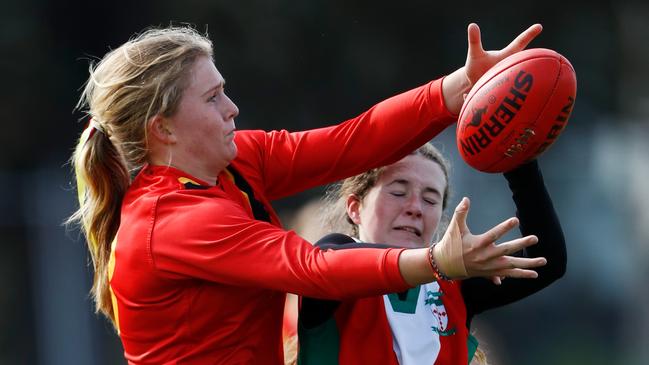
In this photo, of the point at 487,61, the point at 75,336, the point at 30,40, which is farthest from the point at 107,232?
the point at 30,40

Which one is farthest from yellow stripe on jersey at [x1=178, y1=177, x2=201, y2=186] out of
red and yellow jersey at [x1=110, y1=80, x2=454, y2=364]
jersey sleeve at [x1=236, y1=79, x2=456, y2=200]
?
jersey sleeve at [x1=236, y1=79, x2=456, y2=200]

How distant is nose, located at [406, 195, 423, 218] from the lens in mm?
3498

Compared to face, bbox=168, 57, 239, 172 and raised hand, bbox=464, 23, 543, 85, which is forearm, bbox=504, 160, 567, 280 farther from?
face, bbox=168, 57, 239, 172

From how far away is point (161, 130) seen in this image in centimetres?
303

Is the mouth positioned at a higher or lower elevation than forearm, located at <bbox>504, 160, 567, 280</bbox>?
lower

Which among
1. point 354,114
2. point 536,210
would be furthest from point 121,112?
point 354,114

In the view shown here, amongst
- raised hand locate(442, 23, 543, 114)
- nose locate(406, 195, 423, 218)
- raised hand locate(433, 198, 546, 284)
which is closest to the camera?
raised hand locate(433, 198, 546, 284)

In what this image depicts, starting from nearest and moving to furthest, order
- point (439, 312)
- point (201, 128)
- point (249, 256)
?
point (249, 256) → point (201, 128) → point (439, 312)

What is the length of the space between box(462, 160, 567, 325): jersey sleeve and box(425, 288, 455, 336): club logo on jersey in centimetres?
9

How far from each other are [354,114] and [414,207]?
4.61 metres

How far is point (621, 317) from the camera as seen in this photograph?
7551mm

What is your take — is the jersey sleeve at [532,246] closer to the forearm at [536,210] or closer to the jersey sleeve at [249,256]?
the forearm at [536,210]

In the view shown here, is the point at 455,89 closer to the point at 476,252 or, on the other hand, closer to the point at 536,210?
the point at 536,210

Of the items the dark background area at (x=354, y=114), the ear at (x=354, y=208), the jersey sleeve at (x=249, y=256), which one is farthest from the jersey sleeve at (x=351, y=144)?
the dark background area at (x=354, y=114)
